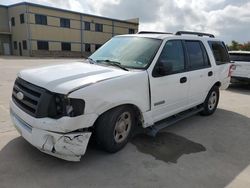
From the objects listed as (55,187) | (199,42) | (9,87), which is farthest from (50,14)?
(55,187)

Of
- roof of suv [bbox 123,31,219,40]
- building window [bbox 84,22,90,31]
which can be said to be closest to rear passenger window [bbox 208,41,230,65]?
roof of suv [bbox 123,31,219,40]

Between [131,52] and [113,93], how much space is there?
3.92 feet

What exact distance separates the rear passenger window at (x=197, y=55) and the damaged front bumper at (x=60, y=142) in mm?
2844

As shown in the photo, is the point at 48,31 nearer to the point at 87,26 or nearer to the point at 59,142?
the point at 87,26

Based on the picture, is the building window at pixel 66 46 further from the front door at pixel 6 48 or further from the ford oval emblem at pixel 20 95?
the ford oval emblem at pixel 20 95

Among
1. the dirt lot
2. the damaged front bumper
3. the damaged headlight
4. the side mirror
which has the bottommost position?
the dirt lot

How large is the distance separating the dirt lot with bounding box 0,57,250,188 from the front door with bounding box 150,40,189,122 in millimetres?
573

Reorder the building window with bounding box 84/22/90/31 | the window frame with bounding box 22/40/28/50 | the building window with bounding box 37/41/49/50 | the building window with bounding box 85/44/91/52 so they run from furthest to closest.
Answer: the building window with bounding box 85/44/91/52 < the building window with bounding box 84/22/90/31 < the building window with bounding box 37/41/49/50 < the window frame with bounding box 22/40/28/50

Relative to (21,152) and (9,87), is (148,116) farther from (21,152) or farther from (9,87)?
(9,87)

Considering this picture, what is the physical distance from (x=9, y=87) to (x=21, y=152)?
5.41 meters

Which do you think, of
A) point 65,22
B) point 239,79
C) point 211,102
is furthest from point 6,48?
point 211,102

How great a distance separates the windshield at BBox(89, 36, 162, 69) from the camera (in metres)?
3.91

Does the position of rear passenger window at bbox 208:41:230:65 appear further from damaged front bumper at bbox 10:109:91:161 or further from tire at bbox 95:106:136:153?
damaged front bumper at bbox 10:109:91:161

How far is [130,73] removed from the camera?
3539 millimetres
